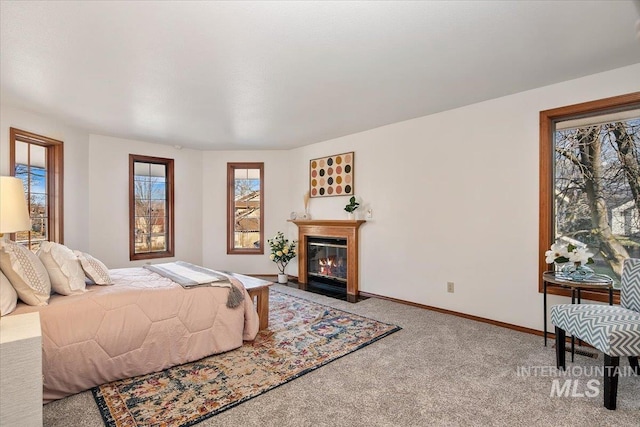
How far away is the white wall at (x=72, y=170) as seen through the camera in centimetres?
390

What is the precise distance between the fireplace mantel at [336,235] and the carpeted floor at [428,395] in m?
1.84

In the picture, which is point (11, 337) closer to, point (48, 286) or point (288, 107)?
point (48, 286)

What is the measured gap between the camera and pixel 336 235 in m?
5.01

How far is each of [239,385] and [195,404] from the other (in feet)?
1.00

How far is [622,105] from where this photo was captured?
2803 mm

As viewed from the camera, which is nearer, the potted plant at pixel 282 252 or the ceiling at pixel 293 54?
the ceiling at pixel 293 54

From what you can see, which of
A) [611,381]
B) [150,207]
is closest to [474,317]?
[611,381]

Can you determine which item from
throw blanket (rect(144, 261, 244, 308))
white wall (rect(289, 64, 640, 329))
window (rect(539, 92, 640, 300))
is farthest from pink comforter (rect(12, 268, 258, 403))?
window (rect(539, 92, 640, 300))

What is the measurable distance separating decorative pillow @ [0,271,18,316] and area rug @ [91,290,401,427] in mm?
742

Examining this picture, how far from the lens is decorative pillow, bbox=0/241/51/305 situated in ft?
6.64

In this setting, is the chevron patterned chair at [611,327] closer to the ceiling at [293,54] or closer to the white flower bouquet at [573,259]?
the white flower bouquet at [573,259]

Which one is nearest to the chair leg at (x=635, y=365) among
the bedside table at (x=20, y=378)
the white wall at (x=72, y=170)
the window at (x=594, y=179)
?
the window at (x=594, y=179)

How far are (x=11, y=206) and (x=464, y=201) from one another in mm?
3974

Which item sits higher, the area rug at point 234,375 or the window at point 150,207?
the window at point 150,207
